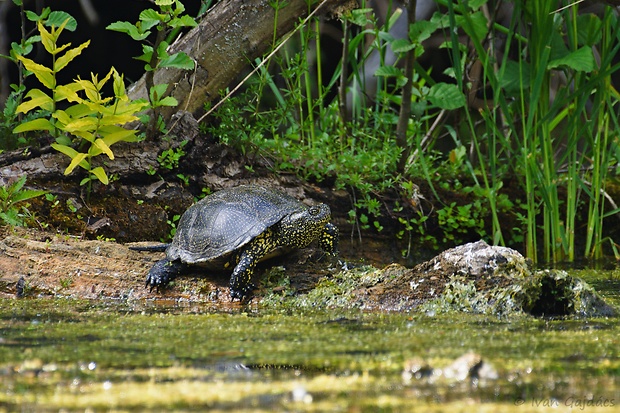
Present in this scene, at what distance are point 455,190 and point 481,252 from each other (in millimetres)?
2726

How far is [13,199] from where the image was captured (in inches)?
171

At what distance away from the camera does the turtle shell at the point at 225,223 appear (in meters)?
3.83

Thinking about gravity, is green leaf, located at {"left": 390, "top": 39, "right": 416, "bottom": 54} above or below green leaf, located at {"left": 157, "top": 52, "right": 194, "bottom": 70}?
below

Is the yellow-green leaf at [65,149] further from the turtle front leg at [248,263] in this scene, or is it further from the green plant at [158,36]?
the turtle front leg at [248,263]

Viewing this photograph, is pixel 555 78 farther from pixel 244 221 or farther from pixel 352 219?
pixel 244 221

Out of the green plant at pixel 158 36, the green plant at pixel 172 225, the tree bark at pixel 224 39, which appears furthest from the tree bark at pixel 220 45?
the green plant at pixel 172 225

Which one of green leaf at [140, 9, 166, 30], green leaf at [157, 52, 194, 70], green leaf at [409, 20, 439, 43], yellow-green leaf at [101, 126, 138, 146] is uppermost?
green leaf at [140, 9, 166, 30]

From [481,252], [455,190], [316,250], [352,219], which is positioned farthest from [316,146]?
[481,252]

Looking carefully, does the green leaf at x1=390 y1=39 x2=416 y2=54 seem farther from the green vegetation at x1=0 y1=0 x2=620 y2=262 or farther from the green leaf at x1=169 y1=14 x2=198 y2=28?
the green leaf at x1=169 y1=14 x2=198 y2=28

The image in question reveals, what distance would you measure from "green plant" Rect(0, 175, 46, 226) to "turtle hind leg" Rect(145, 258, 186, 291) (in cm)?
92

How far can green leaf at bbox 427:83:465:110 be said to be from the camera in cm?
549

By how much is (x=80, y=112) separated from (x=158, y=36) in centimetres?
66

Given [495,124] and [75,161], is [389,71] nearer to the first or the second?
[495,124]

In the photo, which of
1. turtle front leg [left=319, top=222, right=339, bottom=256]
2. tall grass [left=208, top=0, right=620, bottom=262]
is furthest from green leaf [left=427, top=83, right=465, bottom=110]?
turtle front leg [left=319, top=222, right=339, bottom=256]
